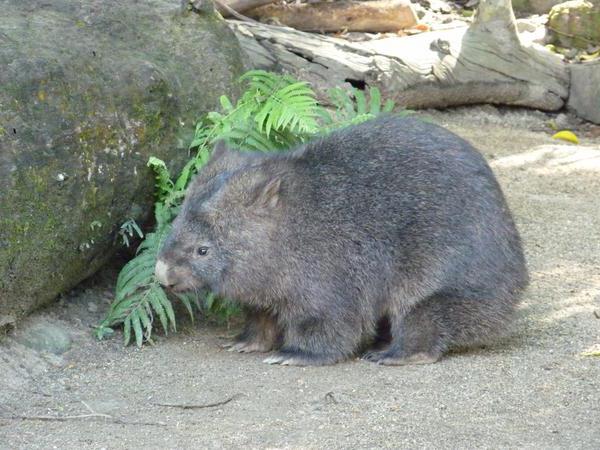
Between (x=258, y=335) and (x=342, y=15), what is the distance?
275 inches

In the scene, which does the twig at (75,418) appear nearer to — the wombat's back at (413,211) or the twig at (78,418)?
the twig at (78,418)

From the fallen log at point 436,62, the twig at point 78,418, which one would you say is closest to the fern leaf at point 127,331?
the twig at point 78,418

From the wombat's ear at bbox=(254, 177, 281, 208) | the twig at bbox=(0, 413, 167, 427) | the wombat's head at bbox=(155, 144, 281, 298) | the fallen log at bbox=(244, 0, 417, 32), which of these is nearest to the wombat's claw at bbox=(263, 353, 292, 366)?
the wombat's head at bbox=(155, 144, 281, 298)

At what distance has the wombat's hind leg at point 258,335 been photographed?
5.99 m

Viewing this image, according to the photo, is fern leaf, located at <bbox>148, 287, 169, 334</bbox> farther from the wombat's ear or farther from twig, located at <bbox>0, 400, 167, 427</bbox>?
twig, located at <bbox>0, 400, 167, 427</bbox>

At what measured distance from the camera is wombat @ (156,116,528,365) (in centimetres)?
570

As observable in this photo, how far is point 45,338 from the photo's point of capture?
19.0 feet

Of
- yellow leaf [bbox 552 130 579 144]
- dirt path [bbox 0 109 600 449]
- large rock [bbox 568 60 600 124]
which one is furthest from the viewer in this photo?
large rock [bbox 568 60 600 124]

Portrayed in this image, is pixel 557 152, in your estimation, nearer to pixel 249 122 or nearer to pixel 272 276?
pixel 249 122

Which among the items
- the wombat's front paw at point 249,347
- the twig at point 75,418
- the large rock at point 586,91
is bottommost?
the wombat's front paw at point 249,347

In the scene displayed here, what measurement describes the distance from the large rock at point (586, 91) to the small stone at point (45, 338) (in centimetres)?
731

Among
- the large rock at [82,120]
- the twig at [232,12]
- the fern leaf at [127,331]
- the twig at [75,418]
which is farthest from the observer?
the twig at [232,12]

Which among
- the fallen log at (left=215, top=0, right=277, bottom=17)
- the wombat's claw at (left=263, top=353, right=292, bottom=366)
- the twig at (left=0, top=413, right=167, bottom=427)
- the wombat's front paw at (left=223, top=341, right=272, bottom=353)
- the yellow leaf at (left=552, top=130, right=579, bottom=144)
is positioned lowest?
the wombat's front paw at (left=223, top=341, right=272, bottom=353)

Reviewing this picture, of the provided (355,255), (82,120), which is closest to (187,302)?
(355,255)
